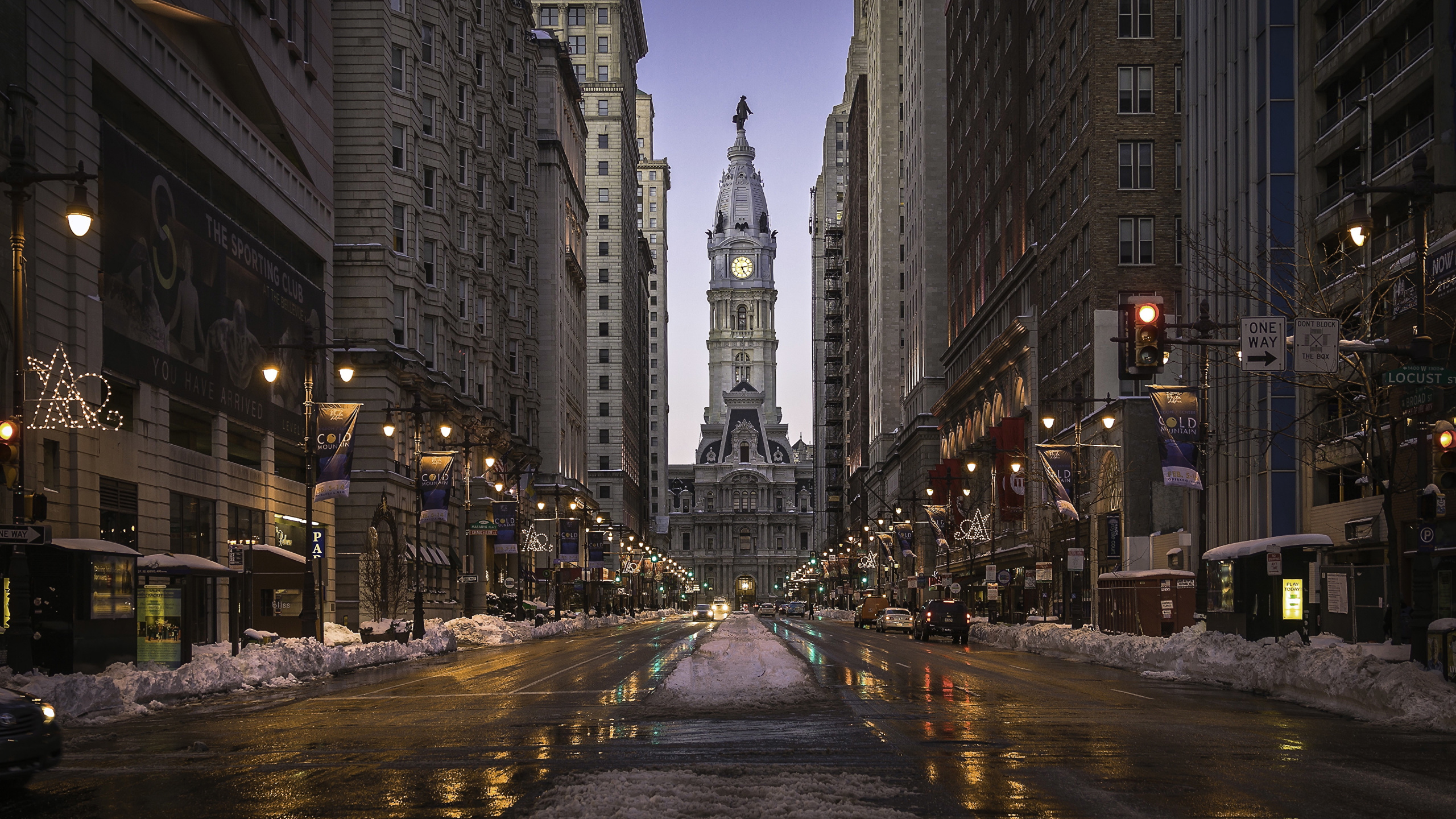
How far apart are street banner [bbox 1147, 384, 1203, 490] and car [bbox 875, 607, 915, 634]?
3811cm

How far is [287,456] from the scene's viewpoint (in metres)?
58.0

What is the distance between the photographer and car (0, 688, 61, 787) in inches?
551

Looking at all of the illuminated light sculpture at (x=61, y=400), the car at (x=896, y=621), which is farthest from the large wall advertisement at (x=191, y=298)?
the car at (x=896, y=621)

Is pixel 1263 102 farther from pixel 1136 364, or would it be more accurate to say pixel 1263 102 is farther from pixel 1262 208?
pixel 1136 364

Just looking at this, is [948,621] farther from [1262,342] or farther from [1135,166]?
[1262,342]

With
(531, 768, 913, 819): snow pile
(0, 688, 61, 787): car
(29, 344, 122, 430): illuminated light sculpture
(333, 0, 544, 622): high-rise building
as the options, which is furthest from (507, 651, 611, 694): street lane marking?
(531, 768, 913, 819): snow pile

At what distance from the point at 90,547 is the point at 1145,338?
60.8 feet

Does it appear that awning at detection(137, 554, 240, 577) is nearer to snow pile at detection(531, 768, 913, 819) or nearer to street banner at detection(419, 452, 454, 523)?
street banner at detection(419, 452, 454, 523)

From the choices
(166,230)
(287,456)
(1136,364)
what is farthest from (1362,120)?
(287,456)

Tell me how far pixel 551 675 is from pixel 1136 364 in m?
16.6

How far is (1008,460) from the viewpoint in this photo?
78500mm

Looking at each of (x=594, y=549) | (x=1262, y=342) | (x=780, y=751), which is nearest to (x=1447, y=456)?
(x=1262, y=342)

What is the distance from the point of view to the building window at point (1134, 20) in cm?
6700

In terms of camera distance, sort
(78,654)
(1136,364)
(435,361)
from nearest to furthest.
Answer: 1. (1136,364)
2. (78,654)
3. (435,361)
